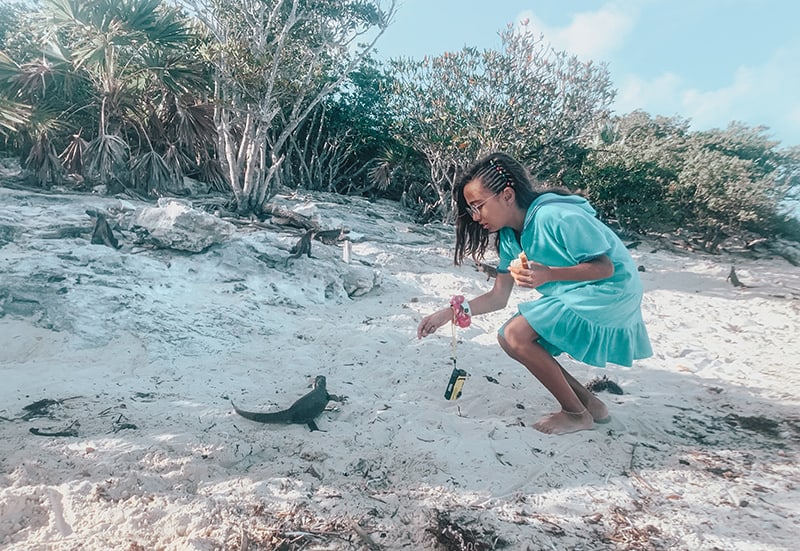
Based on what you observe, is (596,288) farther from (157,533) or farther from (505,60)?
(505,60)

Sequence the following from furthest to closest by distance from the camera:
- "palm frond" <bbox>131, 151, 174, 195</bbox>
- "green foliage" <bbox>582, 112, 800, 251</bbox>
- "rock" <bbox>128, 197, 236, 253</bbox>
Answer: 1. "green foliage" <bbox>582, 112, 800, 251</bbox>
2. "palm frond" <bbox>131, 151, 174, 195</bbox>
3. "rock" <bbox>128, 197, 236, 253</bbox>

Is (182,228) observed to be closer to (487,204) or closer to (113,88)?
(487,204)

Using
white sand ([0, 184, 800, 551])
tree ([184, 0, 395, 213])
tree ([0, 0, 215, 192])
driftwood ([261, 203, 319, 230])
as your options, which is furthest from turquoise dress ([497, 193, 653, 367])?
tree ([0, 0, 215, 192])

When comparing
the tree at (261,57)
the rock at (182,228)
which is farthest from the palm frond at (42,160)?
the rock at (182,228)

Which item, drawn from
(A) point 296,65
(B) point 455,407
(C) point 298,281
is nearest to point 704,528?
(B) point 455,407

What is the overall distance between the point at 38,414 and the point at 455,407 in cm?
187

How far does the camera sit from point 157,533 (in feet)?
4.80

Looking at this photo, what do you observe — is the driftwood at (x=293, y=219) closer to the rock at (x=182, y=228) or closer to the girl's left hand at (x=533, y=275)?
the rock at (x=182, y=228)

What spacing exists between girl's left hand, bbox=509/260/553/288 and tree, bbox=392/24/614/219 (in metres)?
7.30

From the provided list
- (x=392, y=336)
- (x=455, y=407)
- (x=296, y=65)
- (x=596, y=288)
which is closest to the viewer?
(x=596, y=288)

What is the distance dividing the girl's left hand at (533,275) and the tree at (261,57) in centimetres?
659

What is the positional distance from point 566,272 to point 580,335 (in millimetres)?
325

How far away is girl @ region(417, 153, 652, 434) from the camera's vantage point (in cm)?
198

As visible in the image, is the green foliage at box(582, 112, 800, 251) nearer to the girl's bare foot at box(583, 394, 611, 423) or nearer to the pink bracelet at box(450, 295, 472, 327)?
the girl's bare foot at box(583, 394, 611, 423)
